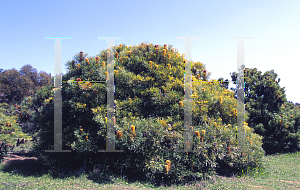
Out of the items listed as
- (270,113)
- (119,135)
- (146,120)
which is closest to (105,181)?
(119,135)

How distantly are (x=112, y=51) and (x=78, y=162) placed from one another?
120 inches

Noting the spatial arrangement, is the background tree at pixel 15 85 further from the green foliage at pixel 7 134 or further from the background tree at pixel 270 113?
the background tree at pixel 270 113

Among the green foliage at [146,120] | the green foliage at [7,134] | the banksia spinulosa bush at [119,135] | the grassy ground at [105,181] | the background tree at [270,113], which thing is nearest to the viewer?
the grassy ground at [105,181]

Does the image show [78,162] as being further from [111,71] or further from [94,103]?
[111,71]

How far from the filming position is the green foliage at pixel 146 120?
4.95m

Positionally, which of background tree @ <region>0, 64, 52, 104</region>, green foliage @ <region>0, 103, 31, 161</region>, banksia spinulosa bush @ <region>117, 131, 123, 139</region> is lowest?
green foliage @ <region>0, 103, 31, 161</region>

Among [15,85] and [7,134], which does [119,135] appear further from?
[15,85]

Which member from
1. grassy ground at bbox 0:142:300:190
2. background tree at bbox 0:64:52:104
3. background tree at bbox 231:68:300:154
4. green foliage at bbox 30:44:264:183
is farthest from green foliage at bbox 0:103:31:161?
background tree at bbox 0:64:52:104

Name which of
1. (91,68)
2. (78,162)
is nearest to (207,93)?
(91,68)

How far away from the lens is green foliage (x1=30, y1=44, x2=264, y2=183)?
495 centimetres

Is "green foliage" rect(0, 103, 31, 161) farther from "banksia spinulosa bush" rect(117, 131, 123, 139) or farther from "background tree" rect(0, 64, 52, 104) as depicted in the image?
"background tree" rect(0, 64, 52, 104)

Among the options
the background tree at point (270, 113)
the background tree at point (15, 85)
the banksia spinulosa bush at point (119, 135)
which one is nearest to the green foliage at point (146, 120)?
the banksia spinulosa bush at point (119, 135)

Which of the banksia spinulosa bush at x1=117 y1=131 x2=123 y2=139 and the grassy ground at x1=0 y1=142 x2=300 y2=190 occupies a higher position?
the banksia spinulosa bush at x1=117 y1=131 x2=123 y2=139

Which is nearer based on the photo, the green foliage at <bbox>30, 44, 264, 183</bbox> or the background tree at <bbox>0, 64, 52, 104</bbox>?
the green foliage at <bbox>30, 44, 264, 183</bbox>
